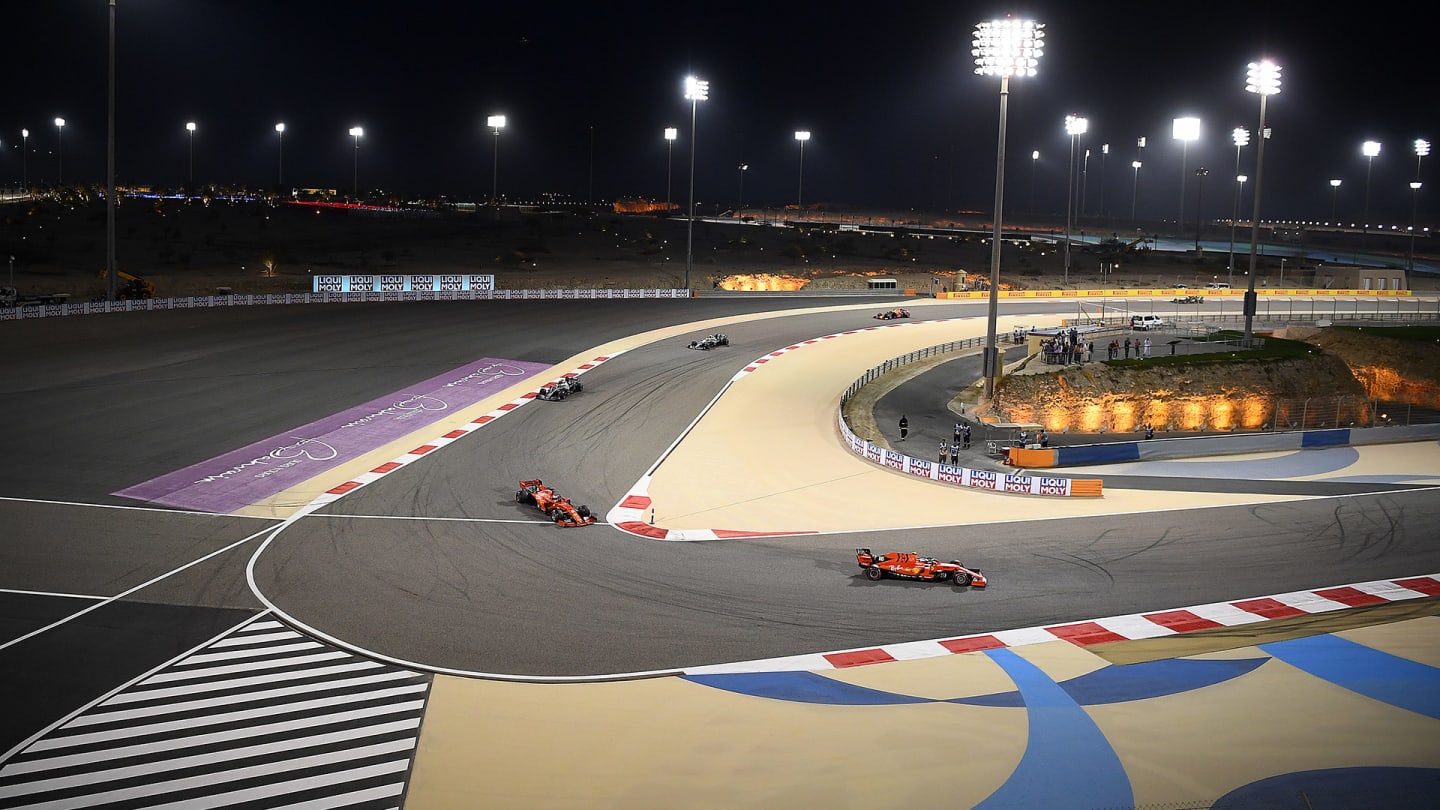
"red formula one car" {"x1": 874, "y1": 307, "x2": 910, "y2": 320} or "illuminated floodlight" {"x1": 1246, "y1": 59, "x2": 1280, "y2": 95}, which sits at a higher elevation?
"illuminated floodlight" {"x1": 1246, "y1": 59, "x2": 1280, "y2": 95}

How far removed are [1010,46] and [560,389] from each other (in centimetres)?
2210

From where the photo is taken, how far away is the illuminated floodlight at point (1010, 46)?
4009 cm

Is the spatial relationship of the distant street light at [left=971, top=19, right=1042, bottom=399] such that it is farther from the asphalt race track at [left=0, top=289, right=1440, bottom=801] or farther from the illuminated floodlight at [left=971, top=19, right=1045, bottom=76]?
the asphalt race track at [left=0, top=289, right=1440, bottom=801]

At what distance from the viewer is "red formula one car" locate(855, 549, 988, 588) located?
942 inches

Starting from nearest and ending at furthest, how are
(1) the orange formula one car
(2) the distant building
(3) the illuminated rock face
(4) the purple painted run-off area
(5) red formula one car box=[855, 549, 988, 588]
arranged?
(5) red formula one car box=[855, 549, 988, 588] < (1) the orange formula one car < (4) the purple painted run-off area < (3) the illuminated rock face < (2) the distant building

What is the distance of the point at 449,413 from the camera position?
1607 inches

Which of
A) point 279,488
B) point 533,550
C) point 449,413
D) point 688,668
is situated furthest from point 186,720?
point 449,413

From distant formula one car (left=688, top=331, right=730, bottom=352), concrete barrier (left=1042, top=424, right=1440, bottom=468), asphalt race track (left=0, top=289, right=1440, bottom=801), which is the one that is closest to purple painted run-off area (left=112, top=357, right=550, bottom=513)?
asphalt race track (left=0, top=289, right=1440, bottom=801)

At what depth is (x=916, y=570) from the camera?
24016 millimetres

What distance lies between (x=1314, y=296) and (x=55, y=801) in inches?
3689

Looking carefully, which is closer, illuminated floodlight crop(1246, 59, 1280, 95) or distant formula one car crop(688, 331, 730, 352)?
illuminated floodlight crop(1246, 59, 1280, 95)

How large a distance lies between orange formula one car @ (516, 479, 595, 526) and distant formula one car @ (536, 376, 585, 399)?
13389 millimetres

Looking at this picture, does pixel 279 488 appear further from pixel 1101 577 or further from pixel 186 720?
pixel 1101 577

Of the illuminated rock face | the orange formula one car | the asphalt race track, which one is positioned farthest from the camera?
the illuminated rock face
